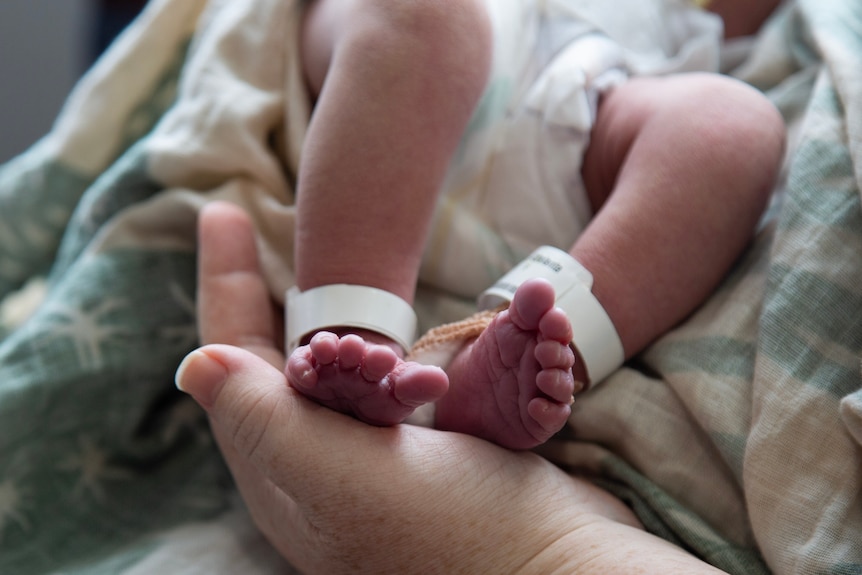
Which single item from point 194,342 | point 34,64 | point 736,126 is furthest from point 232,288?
point 34,64

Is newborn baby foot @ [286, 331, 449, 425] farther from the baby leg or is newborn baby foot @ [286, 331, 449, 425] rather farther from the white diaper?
the white diaper

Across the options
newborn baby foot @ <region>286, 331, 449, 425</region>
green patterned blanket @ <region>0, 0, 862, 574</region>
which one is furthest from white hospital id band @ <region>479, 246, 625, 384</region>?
newborn baby foot @ <region>286, 331, 449, 425</region>

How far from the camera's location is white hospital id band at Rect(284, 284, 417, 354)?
0.61m

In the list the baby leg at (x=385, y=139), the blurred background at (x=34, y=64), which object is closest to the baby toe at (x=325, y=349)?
the baby leg at (x=385, y=139)

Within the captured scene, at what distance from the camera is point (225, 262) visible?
733 mm

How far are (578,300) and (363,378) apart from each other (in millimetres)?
199

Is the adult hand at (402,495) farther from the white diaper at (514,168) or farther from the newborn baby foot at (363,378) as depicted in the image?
the white diaper at (514,168)

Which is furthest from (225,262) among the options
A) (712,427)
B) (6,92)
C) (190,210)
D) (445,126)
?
(6,92)

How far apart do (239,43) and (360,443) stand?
52 cm

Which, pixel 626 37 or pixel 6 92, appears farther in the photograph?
pixel 6 92

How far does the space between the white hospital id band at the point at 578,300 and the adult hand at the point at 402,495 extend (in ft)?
0.33

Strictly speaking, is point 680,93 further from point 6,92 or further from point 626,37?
point 6,92

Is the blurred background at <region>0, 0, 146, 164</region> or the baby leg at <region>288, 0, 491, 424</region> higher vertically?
the baby leg at <region>288, 0, 491, 424</region>

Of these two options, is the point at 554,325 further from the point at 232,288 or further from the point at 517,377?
the point at 232,288
